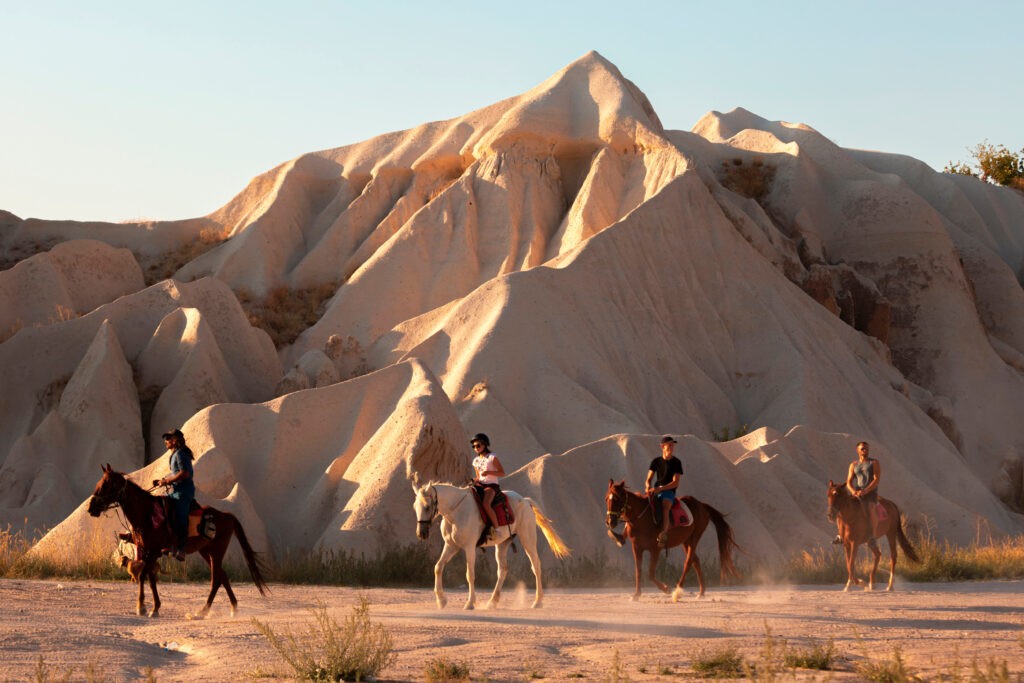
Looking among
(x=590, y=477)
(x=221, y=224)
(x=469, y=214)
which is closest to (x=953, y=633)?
(x=590, y=477)

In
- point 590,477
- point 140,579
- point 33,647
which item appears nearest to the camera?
point 33,647

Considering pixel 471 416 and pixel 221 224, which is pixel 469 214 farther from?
pixel 471 416

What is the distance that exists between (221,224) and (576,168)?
53.2ft

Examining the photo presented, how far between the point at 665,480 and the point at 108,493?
24.4 ft

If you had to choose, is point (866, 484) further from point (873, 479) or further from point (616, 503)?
point (616, 503)

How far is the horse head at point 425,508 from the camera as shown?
16109 mm

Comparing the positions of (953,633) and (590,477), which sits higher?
(590,477)

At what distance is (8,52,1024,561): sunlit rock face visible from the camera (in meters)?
28.8

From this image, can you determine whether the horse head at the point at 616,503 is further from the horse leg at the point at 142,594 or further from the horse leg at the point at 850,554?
the horse leg at the point at 142,594

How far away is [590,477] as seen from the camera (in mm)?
28438

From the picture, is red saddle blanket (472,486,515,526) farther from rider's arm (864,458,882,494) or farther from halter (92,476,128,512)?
rider's arm (864,458,882,494)

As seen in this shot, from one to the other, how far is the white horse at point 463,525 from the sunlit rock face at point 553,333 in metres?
7.37

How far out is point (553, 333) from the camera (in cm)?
3875

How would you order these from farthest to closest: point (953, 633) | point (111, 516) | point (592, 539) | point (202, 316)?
point (202, 316), point (592, 539), point (111, 516), point (953, 633)
